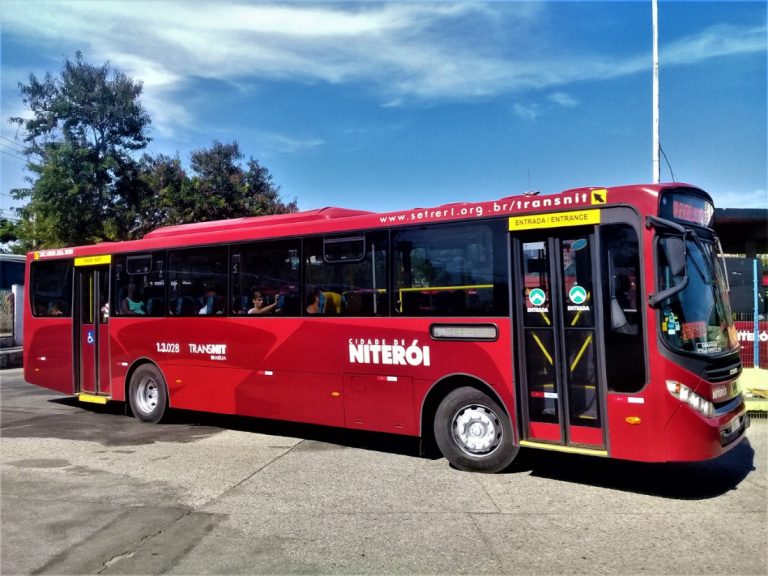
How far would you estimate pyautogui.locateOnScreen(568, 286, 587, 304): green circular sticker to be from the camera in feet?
20.4

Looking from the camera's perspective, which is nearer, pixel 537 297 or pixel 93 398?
pixel 537 297

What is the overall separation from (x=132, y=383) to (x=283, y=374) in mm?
3600

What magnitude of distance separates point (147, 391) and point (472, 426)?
20.3 ft

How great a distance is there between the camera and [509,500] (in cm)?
588

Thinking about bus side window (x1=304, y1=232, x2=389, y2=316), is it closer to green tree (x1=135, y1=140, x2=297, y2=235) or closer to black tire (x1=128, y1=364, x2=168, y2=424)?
black tire (x1=128, y1=364, x2=168, y2=424)

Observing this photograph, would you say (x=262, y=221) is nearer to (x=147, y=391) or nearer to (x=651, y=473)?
(x=147, y=391)

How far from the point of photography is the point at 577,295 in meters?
6.27

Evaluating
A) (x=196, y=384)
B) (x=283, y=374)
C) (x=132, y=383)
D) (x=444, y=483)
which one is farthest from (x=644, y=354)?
(x=132, y=383)

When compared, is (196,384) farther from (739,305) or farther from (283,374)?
(739,305)

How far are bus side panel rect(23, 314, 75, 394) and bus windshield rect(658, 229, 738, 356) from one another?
10131 mm

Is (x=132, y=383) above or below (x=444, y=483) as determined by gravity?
above

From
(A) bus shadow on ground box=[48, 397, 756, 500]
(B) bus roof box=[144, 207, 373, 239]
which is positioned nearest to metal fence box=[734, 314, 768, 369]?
(A) bus shadow on ground box=[48, 397, 756, 500]

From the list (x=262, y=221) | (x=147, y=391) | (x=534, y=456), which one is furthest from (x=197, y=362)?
(x=534, y=456)

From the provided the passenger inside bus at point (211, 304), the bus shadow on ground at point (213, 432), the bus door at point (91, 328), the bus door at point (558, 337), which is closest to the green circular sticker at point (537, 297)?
the bus door at point (558, 337)
